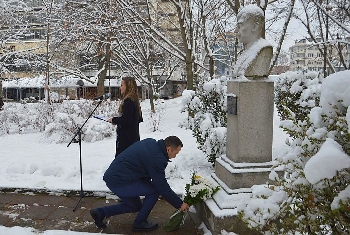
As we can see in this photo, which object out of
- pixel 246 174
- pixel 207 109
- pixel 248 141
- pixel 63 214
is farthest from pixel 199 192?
pixel 207 109

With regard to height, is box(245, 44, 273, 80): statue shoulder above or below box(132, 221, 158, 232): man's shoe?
above

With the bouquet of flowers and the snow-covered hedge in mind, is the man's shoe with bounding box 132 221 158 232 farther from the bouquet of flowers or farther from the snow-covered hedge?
the snow-covered hedge

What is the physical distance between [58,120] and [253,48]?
8.71m

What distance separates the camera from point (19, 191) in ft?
19.7

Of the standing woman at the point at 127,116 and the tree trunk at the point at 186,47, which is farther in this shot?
the tree trunk at the point at 186,47

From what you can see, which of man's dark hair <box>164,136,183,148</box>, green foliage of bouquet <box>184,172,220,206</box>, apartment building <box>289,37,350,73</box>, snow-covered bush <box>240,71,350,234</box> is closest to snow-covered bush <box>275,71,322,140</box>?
apartment building <box>289,37,350,73</box>

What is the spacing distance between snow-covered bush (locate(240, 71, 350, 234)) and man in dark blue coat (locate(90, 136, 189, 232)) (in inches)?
65.7

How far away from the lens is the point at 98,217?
14.6 feet

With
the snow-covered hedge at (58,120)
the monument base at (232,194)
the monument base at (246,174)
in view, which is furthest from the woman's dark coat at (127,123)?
the snow-covered hedge at (58,120)

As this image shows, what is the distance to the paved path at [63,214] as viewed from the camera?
460 centimetres

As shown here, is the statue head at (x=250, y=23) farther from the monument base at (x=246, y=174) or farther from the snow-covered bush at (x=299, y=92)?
the snow-covered bush at (x=299, y=92)

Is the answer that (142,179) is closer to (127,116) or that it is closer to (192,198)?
(192,198)

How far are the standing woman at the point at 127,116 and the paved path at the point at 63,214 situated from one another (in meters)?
1.06

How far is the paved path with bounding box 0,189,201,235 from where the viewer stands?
15.1 feet
